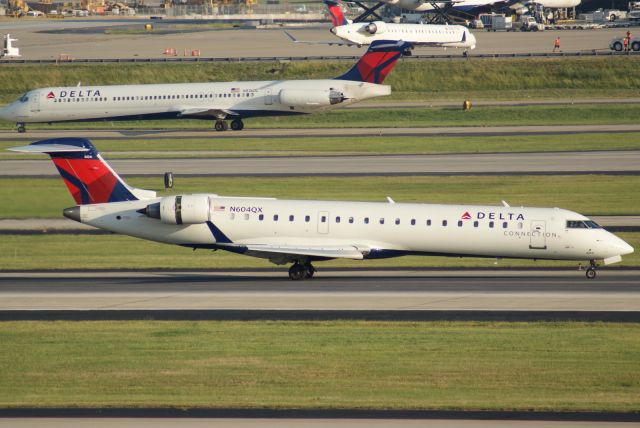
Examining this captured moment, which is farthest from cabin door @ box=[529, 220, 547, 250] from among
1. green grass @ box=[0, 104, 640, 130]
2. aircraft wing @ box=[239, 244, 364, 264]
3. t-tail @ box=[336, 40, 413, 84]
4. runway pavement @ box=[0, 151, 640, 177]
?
green grass @ box=[0, 104, 640, 130]

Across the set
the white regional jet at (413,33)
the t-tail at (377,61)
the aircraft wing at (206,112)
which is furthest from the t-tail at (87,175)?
the white regional jet at (413,33)

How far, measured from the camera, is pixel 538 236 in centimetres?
3800

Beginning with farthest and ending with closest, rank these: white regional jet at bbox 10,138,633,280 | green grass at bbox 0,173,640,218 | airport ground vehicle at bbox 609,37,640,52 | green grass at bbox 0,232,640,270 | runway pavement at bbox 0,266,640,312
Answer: airport ground vehicle at bbox 609,37,640,52
green grass at bbox 0,173,640,218
green grass at bbox 0,232,640,270
white regional jet at bbox 10,138,633,280
runway pavement at bbox 0,266,640,312

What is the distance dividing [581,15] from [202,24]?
6076cm

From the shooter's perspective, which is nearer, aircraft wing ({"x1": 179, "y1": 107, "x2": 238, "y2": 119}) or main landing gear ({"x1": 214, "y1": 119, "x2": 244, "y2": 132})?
aircraft wing ({"x1": 179, "y1": 107, "x2": 238, "y2": 119})

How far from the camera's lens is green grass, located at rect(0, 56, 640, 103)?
3834 inches

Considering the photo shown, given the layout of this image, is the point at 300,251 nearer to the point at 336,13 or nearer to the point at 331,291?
the point at 331,291

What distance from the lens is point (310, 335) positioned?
30688 millimetres

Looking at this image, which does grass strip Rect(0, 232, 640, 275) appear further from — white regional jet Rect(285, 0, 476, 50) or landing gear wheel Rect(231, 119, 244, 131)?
white regional jet Rect(285, 0, 476, 50)

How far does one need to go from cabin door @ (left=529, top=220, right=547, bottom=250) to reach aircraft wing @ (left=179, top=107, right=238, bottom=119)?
1773 inches

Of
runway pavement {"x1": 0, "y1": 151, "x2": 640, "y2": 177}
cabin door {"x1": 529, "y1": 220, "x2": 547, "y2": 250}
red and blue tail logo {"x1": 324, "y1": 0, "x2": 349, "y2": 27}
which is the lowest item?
runway pavement {"x1": 0, "y1": 151, "x2": 640, "y2": 177}

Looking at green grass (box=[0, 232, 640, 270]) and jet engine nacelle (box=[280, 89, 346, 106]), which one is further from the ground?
jet engine nacelle (box=[280, 89, 346, 106])

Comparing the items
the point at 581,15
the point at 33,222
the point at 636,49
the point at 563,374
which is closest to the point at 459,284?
the point at 563,374

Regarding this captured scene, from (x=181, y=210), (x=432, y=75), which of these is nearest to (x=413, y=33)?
(x=432, y=75)
